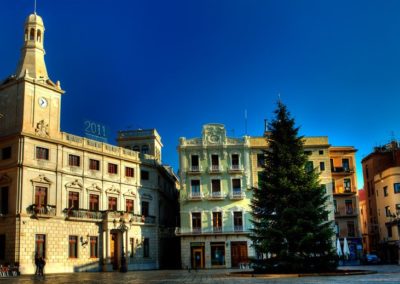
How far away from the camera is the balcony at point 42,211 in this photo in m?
43.7

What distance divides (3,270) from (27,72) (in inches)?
729

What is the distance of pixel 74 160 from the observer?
163 ft

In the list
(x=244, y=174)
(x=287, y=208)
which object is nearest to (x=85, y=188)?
(x=244, y=174)

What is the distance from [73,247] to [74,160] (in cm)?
858

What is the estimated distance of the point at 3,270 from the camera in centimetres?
3919

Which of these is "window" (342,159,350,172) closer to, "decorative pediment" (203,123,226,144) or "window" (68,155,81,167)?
"decorative pediment" (203,123,226,144)

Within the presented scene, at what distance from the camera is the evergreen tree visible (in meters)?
29.7

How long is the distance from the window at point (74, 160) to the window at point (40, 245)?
7969 mm

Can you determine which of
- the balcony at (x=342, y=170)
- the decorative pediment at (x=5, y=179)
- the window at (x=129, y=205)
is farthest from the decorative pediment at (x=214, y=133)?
the decorative pediment at (x=5, y=179)

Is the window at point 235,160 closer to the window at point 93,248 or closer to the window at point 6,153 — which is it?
the window at point 93,248

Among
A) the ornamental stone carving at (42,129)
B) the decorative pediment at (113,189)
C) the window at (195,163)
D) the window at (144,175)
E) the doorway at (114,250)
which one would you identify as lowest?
the doorway at (114,250)

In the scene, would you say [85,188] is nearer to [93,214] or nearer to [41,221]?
[93,214]

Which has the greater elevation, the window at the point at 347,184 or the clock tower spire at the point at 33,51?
the clock tower spire at the point at 33,51

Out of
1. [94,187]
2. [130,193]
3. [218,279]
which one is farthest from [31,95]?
[218,279]
